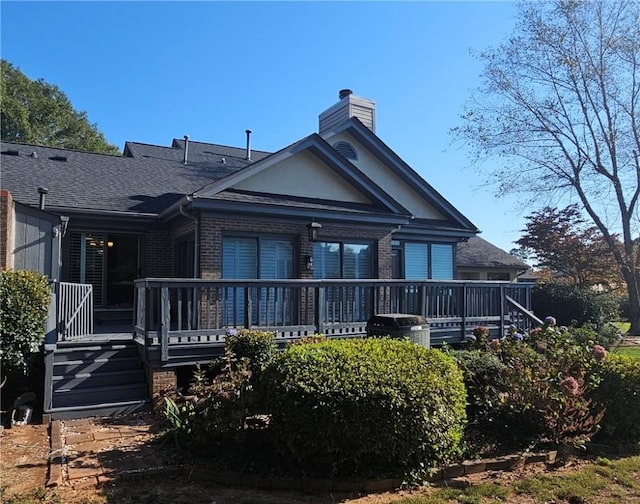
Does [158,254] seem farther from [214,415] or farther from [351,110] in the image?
[351,110]

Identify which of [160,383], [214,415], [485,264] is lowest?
[160,383]

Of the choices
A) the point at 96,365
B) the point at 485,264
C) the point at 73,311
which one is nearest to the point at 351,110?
the point at 485,264

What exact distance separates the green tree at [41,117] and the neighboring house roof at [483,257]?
26.7 m

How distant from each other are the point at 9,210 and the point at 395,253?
9.85 meters

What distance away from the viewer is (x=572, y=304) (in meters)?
18.0

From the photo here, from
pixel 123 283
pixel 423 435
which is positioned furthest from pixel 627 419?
pixel 123 283

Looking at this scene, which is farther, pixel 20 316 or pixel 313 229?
pixel 313 229

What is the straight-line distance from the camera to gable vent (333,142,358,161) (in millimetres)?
15133

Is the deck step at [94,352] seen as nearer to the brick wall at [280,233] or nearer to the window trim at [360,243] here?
the brick wall at [280,233]

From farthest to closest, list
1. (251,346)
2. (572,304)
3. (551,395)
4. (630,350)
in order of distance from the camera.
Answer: (572,304) < (630,350) < (251,346) < (551,395)

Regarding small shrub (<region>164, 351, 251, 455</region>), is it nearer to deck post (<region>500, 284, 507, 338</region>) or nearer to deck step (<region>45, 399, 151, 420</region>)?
deck step (<region>45, 399, 151, 420</region>)

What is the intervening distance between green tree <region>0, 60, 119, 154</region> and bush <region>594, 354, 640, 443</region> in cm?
3582

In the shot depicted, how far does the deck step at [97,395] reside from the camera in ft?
22.3

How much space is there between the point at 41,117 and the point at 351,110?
27924mm
